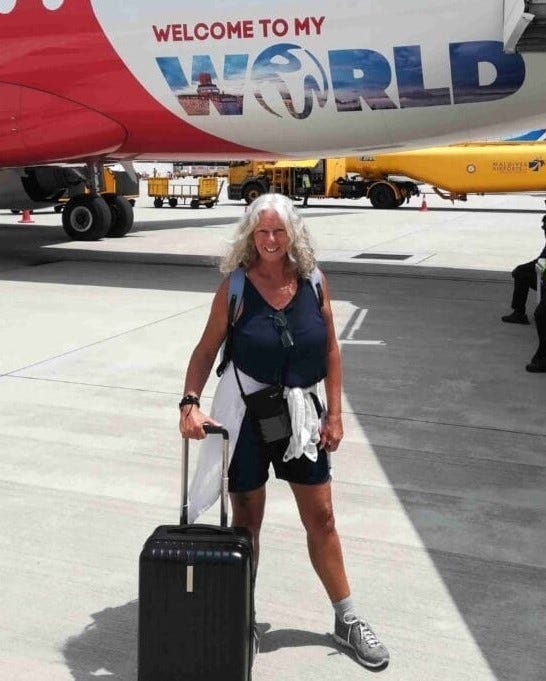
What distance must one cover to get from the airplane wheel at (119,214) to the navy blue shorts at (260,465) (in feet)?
49.6

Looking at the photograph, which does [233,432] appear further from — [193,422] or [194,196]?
[194,196]

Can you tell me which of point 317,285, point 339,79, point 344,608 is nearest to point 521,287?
point 339,79

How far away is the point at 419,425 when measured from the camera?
6.05 meters

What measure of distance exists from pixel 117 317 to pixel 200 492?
21.8ft

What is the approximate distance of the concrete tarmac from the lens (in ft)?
11.2

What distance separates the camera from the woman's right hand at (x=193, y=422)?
10.3ft

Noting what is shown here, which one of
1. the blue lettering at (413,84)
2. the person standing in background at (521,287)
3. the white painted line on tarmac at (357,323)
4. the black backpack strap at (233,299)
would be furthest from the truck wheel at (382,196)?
the black backpack strap at (233,299)

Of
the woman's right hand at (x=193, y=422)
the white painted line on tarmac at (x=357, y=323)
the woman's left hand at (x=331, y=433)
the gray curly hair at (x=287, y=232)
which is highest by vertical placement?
the gray curly hair at (x=287, y=232)

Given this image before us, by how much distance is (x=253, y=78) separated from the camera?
11.1 metres

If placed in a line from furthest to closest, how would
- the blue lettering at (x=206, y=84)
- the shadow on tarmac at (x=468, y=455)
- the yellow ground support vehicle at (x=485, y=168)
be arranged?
the yellow ground support vehicle at (x=485, y=168)
the blue lettering at (x=206, y=84)
the shadow on tarmac at (x=468, y=455)

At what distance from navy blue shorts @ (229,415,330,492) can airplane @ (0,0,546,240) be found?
6867 millimetres

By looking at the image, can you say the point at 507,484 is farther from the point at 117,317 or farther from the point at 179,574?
the point at 117,317

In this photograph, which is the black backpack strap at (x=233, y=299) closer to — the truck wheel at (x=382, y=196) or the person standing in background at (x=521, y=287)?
the person standing in background at (x=521, y=287)

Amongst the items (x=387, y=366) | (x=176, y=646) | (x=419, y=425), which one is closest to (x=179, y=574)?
(x=176, y=646)
